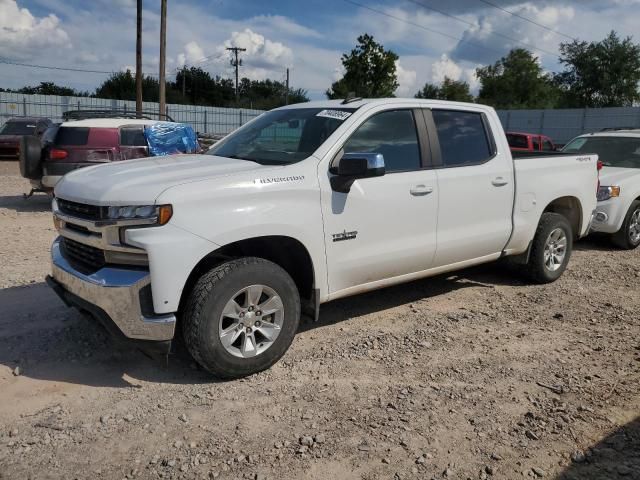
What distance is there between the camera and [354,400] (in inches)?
140

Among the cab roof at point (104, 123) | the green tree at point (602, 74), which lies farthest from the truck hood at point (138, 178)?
the green tree at point (602, 74)

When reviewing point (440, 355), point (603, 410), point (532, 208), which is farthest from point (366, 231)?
point (532, 208)

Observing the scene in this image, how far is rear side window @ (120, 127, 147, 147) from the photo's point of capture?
33.0ft

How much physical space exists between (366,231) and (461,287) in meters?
2.26

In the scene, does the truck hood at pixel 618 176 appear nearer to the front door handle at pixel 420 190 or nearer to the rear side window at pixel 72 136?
the front door handle at pixel 420 190

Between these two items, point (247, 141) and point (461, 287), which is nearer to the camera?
point (247, 141)

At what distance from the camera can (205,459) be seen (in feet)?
9.60

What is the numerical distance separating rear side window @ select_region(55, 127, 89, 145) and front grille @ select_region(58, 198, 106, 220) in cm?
645

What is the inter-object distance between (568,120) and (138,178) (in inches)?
1445

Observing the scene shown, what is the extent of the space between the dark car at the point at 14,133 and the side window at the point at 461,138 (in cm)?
1753

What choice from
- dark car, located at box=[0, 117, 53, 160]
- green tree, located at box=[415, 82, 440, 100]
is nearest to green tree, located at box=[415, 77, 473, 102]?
green tree, located at box=[415, 82, 440, 100]

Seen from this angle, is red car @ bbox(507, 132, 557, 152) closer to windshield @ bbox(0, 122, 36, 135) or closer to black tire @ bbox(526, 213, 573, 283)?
black tire @ bbox(526, 213, 573, 283)

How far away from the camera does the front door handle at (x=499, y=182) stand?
17.2 feet

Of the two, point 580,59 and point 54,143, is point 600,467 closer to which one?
point 54,143
